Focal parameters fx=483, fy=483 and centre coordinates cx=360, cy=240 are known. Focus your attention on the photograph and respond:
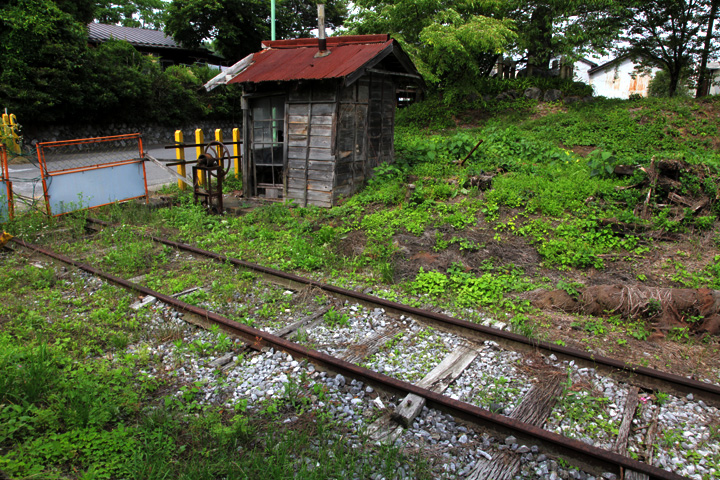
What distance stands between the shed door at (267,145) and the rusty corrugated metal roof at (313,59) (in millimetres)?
679

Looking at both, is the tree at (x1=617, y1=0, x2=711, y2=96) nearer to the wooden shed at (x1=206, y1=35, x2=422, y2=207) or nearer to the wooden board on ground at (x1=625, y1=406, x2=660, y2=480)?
the wooden shed at (x1=206, y1=35, x2=422, y2=207)

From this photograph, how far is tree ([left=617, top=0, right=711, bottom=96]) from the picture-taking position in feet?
58.1

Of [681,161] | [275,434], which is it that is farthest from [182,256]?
[681,161]

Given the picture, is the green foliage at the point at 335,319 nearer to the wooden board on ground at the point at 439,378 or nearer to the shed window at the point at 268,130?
the wooden board on ground at the point at 439,378

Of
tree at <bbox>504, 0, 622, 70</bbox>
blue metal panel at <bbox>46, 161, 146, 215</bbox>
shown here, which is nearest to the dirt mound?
blue metal panel at <bbox>46, 161, 146, 215</bbox>

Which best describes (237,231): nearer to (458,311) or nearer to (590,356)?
(458,311)

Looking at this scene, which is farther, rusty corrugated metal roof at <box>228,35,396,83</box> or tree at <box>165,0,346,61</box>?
tree at <box>165,0,346,61</box>

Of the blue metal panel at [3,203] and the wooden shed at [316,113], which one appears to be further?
the wooden shed at [316,113]

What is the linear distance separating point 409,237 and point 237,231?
340 centimetres

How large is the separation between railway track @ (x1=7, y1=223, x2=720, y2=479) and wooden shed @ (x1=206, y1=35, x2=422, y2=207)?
5.06 meters

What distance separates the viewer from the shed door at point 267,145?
1156cm

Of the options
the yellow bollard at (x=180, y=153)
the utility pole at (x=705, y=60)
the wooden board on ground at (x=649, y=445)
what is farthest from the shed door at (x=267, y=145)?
the utility pole at (x=705, y=60)

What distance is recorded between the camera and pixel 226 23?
94.0ft

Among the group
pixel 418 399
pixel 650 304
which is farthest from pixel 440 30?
pixel 418 399
